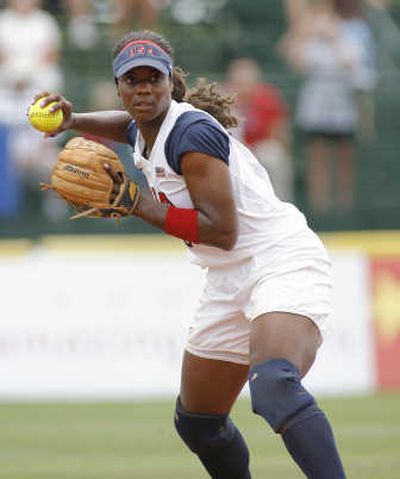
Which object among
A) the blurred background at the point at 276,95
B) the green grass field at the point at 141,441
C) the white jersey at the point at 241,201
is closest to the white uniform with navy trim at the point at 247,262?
the white jersey at the point at 241,201

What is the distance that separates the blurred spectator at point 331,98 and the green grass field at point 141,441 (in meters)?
2.87

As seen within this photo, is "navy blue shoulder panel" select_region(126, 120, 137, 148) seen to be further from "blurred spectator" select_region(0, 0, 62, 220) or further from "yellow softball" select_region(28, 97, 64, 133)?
"blurred spectator" select_region(0, 0, 62, 220)

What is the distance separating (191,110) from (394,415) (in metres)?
5.06

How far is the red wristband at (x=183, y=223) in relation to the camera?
5852 mm

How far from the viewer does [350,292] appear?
12.5 metres

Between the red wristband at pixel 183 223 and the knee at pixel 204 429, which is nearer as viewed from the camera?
the red wristband at pixel 183 223

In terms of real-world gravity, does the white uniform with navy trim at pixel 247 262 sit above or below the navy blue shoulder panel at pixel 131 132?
below

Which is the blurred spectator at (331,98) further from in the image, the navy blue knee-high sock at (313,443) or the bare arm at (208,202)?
the navy blue knee-high sock at (313,443)

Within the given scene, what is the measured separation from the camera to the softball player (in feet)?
18.7

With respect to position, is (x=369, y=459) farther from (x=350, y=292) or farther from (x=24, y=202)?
(x=24, y=202)

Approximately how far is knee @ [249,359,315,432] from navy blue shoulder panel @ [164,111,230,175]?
92 cm

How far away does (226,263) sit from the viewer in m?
6.14

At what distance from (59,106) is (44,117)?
11 centimetres

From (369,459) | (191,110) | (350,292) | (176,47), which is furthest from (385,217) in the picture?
(191,110)
